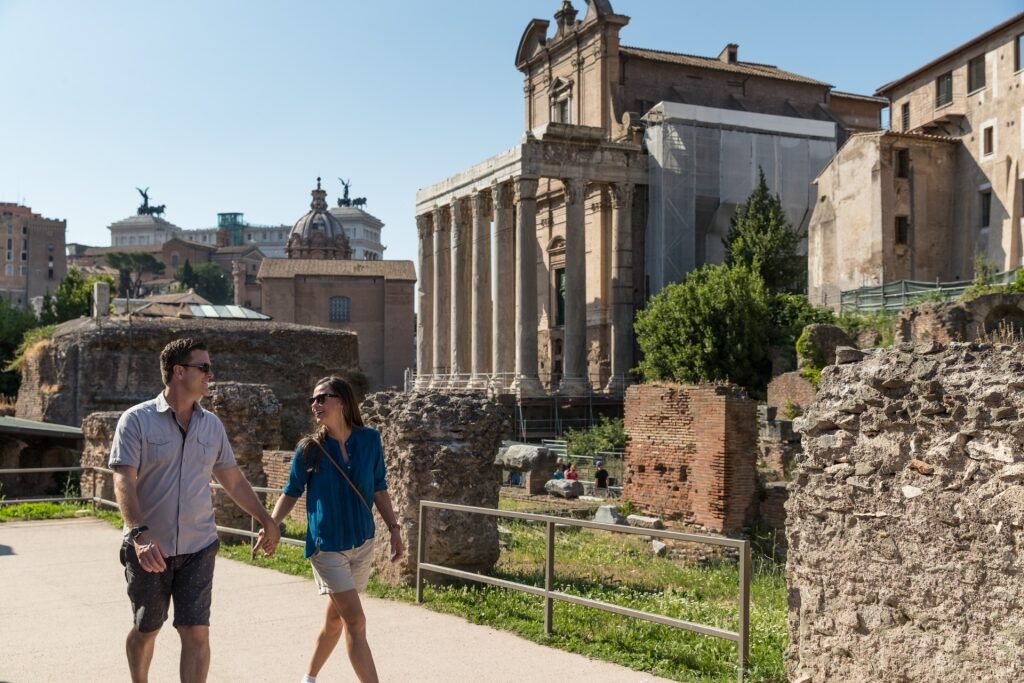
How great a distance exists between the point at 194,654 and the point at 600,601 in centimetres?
332

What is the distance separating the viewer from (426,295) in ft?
160

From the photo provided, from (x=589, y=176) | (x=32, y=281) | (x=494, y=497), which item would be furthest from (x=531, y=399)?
(x=32, y=281)

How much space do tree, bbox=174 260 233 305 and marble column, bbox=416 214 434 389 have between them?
8342 cm

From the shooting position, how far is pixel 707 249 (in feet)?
145

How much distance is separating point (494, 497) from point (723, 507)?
29.4 feet

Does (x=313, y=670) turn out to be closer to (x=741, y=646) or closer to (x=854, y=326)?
(x=741, y=646)

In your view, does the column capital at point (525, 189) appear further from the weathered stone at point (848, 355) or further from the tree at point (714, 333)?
the weathered stone at point (848, 355)

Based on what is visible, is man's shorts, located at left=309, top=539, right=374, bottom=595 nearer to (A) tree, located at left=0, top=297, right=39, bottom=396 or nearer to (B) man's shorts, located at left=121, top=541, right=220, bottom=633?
(B) man's shorts, located at left=121, top=541, right=220, bottom=633

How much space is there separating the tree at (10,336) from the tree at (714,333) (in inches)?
841

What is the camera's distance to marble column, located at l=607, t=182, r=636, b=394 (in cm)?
4169

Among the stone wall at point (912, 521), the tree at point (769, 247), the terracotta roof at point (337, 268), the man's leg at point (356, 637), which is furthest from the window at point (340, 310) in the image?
the man's leg at point (356, 637)

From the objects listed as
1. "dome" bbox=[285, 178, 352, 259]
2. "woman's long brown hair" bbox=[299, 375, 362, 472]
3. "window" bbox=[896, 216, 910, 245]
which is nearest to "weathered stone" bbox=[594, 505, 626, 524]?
"woman's long brown hair" bbox=[299, 375, 362, 472]

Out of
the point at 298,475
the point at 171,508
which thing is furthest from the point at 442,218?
the point at 171,508

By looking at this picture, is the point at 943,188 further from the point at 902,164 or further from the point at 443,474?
the point at 443,474
